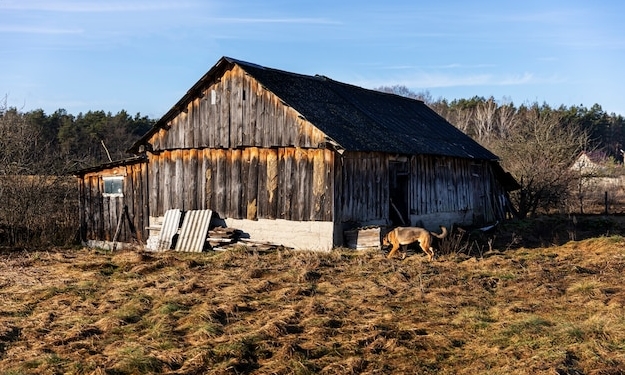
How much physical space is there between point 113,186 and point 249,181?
18.7 ft

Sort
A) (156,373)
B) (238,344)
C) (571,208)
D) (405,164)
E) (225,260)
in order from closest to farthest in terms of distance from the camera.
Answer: (156,373)
(238,344)
(225,260)
(405,164)
(571,208)

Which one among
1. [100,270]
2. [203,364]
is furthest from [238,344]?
[100,270]

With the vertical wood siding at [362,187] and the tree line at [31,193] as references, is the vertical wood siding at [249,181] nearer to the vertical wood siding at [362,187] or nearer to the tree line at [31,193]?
the vertical wood siding at [362,187]

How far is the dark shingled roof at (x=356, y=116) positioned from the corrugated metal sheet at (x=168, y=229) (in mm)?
2741

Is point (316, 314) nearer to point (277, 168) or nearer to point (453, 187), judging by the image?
point (277, 168)

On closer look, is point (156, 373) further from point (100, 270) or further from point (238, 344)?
point (100, 270)

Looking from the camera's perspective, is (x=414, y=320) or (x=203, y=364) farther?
(x=414, y=320)

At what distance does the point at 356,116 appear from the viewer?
19.5 meters

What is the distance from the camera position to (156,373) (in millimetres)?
7855

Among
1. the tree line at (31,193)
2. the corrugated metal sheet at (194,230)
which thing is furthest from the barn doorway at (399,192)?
the tree line at (31,193)

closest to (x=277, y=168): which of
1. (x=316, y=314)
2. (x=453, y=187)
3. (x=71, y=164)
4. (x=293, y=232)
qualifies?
(x=293, y=232)

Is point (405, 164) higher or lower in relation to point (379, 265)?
higher

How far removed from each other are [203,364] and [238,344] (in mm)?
689

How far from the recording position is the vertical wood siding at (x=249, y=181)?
54.1 feet
